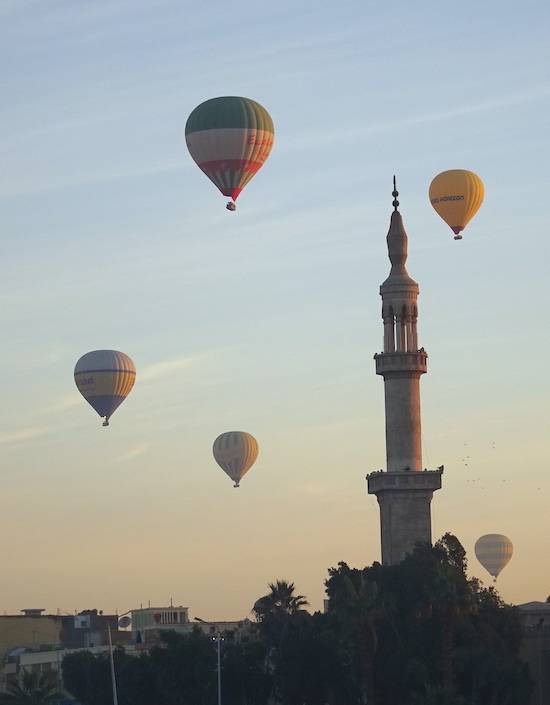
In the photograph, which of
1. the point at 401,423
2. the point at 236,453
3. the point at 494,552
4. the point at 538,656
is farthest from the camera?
the point at 494,552

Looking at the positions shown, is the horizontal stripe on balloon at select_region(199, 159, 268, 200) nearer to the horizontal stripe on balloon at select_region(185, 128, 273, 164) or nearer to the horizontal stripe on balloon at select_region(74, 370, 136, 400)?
the horizontal stripe on balloon at select_region(185, 128, 273, 164)

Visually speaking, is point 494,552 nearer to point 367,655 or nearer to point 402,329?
point 402,329

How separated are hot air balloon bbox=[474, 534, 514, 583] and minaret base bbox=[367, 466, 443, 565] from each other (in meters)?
44.8

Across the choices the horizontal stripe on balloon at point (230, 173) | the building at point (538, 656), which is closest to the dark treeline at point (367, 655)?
the building at point (538, 656)

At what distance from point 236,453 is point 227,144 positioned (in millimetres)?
44237

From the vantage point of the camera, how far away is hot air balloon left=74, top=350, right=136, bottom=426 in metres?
146

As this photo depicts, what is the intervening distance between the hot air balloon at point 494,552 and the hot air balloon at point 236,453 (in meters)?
27.6

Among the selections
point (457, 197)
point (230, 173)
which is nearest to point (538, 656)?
point (457, 197)

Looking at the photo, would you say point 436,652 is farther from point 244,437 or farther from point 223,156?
point 244,437

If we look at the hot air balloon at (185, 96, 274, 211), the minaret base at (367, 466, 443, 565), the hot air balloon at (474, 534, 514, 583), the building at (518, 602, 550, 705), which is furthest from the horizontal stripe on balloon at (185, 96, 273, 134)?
the hot air balloon at (474, 534, 514, 583)

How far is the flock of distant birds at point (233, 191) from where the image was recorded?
120 meters

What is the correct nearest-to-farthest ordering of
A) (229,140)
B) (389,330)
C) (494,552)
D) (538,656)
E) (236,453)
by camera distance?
(229,140) → (538,656) → (389,330) → (236,453) → (494,552)

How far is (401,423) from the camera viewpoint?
131 m

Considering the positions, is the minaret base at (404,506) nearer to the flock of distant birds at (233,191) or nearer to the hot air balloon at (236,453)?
the flock of distant birds at (233,191)
